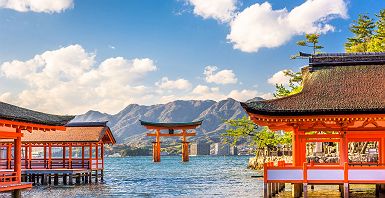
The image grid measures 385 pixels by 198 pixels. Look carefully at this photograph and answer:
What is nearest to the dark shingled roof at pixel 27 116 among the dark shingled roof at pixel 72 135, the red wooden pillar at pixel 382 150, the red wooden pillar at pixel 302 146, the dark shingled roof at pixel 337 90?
the dark shingled roof at pixel 337 90

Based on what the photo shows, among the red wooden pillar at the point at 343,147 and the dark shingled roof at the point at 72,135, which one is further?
the dark shingled roof at the point at 72,135

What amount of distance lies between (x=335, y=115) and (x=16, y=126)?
47.5 ft

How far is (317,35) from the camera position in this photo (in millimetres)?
73188

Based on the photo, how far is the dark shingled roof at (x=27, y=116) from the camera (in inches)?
1027

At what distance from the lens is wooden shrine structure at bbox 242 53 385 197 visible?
2625 centimetres

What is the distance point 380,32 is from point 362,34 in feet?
31.4

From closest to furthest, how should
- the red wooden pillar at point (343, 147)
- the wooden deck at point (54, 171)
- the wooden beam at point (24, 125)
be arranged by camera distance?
1. the wooden beam at point (24, 125)
2. the red wooden pillar at point (343, 147)
3. the wooden deck at point (54, 171)

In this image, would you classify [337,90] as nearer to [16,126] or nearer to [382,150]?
[382,150]

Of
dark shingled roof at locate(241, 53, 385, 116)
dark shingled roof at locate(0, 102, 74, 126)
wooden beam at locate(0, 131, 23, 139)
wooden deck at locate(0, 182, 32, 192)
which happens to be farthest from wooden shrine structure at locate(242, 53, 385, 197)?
wooden deck at locate(0, 182, 32, 192)

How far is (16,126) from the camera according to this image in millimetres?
27625

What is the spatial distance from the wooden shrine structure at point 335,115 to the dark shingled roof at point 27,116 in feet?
32.2

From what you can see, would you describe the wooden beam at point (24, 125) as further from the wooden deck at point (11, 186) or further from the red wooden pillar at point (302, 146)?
the red wooden pillar at point (302, 146)

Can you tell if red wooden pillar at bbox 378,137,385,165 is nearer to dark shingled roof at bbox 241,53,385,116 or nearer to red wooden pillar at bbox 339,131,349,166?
red wooden pillar at bbox 339,131,349,166

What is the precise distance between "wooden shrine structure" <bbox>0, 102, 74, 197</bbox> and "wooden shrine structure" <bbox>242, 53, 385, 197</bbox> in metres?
9.91
